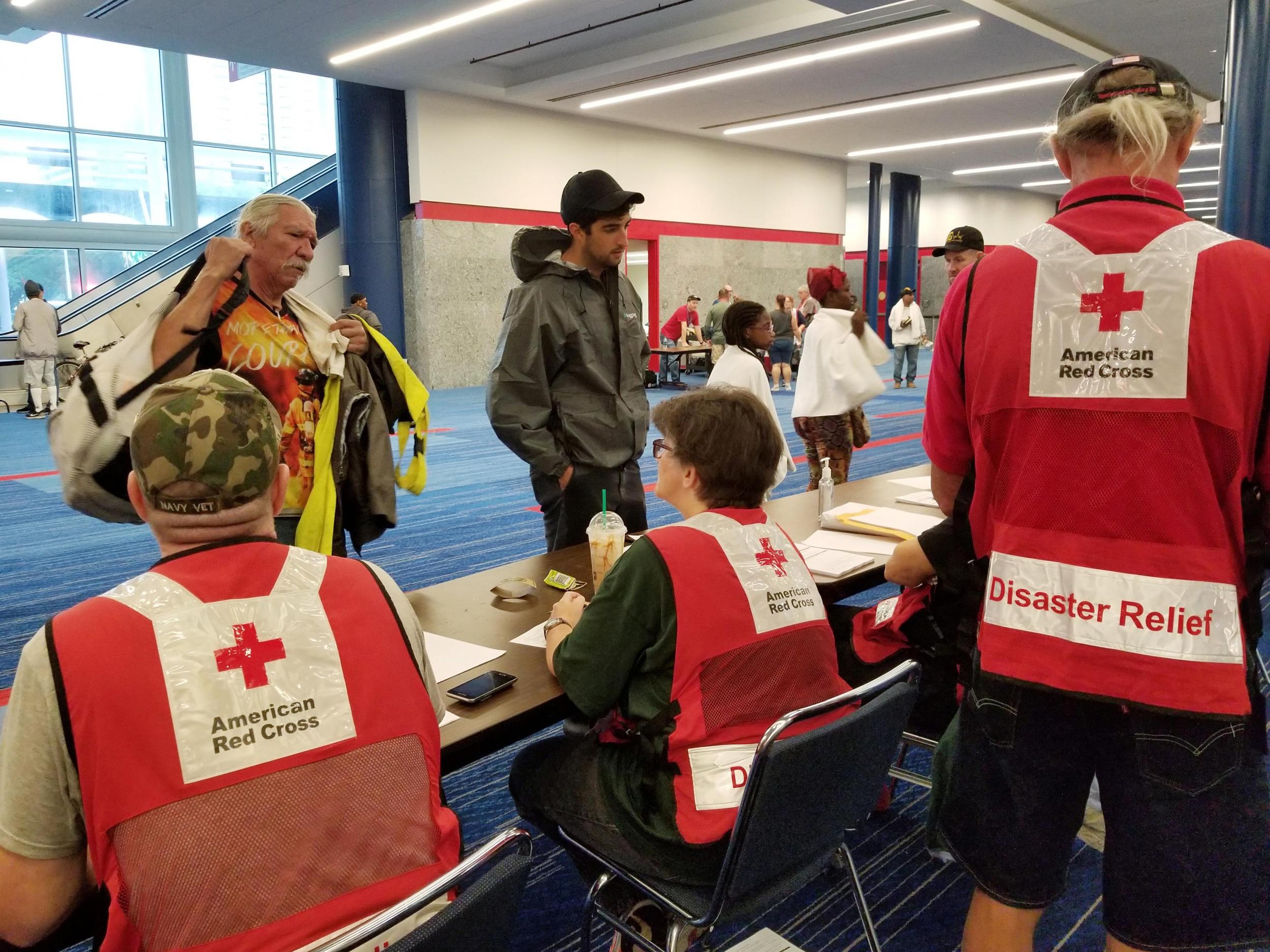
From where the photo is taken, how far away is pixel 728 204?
15.7 metres

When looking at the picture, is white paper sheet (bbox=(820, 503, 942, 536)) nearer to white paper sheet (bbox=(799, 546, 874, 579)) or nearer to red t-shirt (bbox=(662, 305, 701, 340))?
white paper sheet (bbox=(799, 546, 874, 579))

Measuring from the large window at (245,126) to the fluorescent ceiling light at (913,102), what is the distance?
7.77 meters

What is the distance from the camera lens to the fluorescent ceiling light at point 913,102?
10750 millimetres

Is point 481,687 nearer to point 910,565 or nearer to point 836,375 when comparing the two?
point 910,565

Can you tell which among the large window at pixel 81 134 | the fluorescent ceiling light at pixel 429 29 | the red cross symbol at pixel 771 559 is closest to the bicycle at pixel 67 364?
the large window at pixel 81 134

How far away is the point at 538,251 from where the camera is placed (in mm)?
2621

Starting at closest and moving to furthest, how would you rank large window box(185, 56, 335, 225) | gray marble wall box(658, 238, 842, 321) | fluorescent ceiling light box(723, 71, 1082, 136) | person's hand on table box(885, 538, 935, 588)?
1. person's hand on table box(885, 538, 935, 588)
2. fluorescent ceiling light box(723, 71, 1082, 136)
3. gray marble wall box(658, 238, 842, 321)
4. large window box(185, 56, 335, 225)

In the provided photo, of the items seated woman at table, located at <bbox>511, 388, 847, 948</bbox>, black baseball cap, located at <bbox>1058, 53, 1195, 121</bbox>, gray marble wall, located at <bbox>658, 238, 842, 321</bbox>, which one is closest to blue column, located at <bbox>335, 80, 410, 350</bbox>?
gray marble wall, located at <bbox>658, 238, 842, 321</bbox>

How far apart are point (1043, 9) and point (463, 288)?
7808 mm

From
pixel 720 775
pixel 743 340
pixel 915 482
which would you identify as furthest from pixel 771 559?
pixel 743 340

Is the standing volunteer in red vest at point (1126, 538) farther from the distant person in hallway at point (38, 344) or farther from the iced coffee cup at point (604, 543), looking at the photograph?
the distant person in hallway at point (38, 344)

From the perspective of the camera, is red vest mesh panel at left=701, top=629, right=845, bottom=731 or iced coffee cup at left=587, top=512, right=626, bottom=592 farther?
iced coffee cup at left=587, top=512, right=626, bottom=592

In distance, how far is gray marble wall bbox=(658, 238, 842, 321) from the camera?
49.1ft

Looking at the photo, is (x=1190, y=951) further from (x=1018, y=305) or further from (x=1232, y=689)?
(x=1018, y=305)
